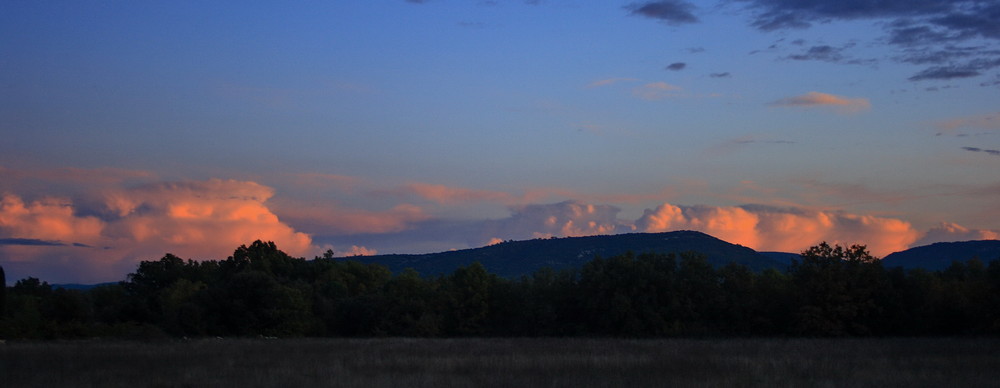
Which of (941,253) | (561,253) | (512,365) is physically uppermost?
(561,253)

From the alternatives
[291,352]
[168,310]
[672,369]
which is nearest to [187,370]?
[291,352]

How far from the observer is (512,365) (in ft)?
87.9

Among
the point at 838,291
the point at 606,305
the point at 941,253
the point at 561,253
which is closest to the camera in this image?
the point at 838,291

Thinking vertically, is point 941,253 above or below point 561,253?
below

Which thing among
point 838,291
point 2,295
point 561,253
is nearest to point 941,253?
point 561,253

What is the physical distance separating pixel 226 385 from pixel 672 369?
487 inches

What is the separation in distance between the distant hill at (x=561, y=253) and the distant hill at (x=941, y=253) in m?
25.9

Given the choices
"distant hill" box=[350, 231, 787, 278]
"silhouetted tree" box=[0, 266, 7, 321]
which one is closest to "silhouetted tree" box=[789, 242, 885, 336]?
"silhouetted tree" box=[0, 266, 7, 321]

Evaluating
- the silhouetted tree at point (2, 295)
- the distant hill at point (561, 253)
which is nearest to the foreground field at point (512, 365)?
the silhouetted tree at point (2, 295)

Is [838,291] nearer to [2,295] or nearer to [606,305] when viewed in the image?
[606,305]

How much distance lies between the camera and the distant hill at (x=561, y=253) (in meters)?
172

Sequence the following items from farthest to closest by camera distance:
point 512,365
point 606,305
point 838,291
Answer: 1. point 606,305
2. point 838,291
3. point 512,365

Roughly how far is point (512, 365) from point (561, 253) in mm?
164169

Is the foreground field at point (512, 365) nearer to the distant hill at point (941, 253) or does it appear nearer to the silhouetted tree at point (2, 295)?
the silhouetted tree at point (2, 295)
